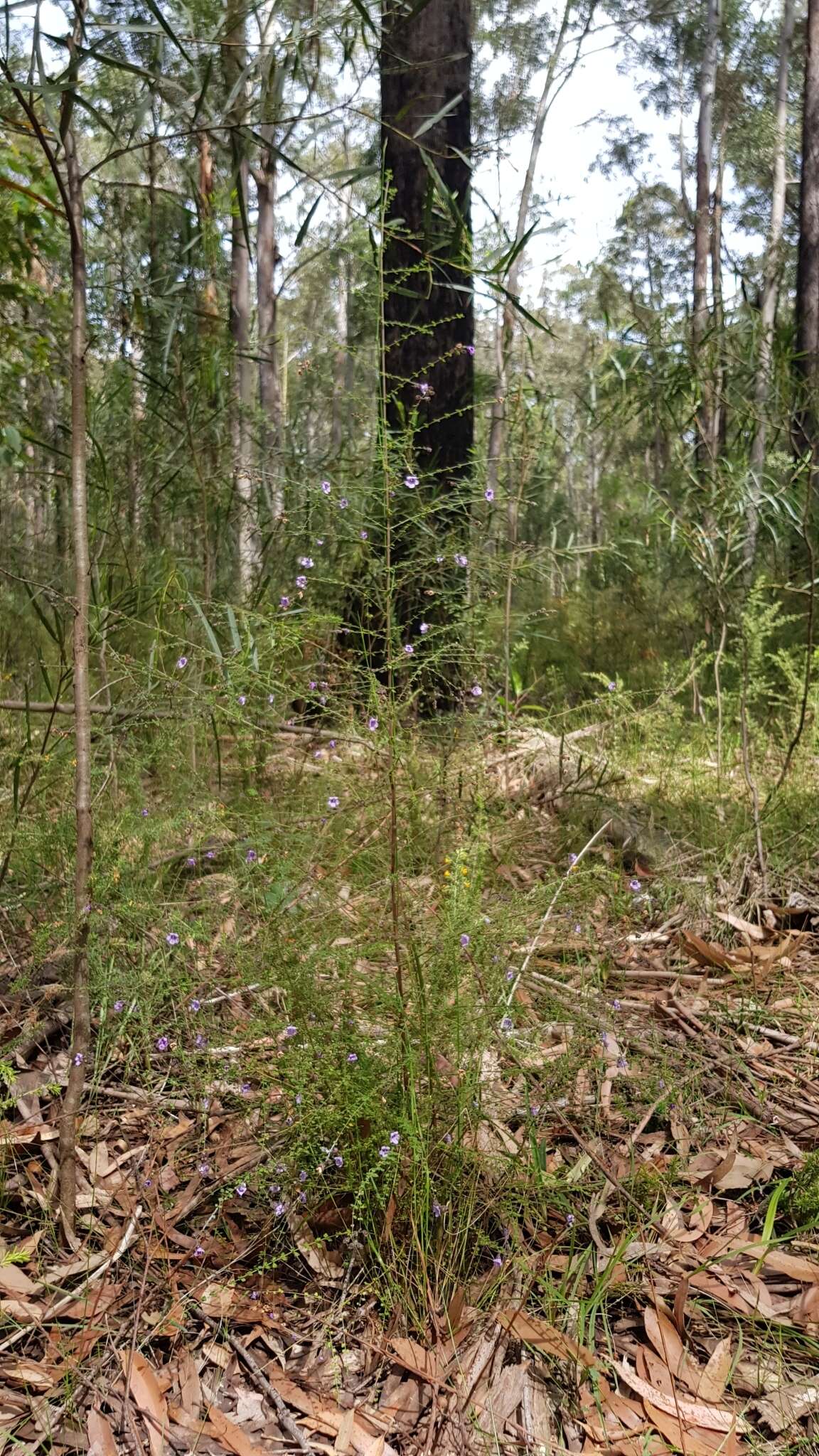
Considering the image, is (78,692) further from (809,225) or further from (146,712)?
(809,225)

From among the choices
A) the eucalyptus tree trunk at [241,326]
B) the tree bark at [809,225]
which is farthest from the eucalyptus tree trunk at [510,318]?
the tree bark at [809,225]

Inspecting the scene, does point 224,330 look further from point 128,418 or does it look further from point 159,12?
point 159,12

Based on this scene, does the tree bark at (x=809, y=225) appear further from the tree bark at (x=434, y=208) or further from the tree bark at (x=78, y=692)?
the tree bark at (x=78, y=692)

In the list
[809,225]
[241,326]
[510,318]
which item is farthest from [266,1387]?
[809,225]

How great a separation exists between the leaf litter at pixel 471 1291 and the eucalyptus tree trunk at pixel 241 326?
1436 mm

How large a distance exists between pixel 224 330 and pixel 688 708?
2605 mm

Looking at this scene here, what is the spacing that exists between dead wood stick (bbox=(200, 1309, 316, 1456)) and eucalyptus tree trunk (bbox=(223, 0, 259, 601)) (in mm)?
1684

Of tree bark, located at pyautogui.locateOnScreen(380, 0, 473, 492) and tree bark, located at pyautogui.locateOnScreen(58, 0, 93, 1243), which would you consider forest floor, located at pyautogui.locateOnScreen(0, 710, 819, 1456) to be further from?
tree bark, located at pyautogui.locateOnScreen(380, 0, 473, 492)

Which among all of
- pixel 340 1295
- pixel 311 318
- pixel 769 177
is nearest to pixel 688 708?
pixel 340 1295

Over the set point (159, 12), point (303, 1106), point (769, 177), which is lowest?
point (303, 1106)

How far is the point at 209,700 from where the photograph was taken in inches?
75.4

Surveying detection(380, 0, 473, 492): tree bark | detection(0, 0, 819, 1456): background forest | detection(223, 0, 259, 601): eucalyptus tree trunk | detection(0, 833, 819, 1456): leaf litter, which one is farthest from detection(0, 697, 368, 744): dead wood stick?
detection(380, 0, 473, 492): tree bark

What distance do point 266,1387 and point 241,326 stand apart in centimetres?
583

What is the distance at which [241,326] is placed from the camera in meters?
6.07
